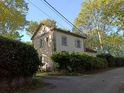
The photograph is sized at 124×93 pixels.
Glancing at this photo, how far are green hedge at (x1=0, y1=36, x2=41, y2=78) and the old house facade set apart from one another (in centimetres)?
753

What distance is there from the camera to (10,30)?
17.6m

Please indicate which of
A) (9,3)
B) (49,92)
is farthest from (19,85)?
(9,3)

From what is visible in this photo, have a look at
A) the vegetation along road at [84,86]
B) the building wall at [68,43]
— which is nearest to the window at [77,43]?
the building wall at [68,43]

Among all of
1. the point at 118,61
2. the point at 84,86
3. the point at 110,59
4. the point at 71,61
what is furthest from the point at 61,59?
the point at 118,61

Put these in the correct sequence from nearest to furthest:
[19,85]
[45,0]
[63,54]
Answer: [19,85] → [45,0] → [63,54]

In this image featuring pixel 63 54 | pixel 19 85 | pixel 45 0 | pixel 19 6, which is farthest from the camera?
pixel 19 6

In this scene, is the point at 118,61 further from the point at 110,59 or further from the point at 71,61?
the point at 71,61

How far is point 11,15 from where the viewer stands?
15.9 meters

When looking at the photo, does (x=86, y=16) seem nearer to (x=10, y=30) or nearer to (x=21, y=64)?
(x=10, y=30)

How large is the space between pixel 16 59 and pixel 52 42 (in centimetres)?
899

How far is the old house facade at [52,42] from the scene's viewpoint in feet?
47.0

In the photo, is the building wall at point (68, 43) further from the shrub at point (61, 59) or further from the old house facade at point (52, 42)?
the shrub at point (61, 59)

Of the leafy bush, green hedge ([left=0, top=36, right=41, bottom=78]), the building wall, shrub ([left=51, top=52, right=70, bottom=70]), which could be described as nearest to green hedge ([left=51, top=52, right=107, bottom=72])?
shrub ([left=51, top=52, right=70, bottom=70])

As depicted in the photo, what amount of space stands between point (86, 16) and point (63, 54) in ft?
58.7
